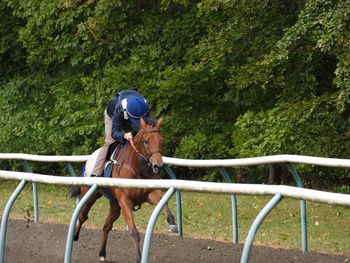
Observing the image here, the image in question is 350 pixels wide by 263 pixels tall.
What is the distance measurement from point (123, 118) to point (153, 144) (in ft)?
2.38

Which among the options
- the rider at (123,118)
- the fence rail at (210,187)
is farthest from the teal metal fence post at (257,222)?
the rider at (123,118)

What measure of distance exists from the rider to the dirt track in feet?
2.87

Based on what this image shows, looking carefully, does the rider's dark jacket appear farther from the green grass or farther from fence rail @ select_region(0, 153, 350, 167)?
the green grass

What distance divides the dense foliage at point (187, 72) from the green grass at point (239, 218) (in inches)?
55.3

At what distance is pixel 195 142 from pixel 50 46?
3831 millimetres

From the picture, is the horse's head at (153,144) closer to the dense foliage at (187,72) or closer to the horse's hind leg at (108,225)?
the horse's hind leg at (108,225)

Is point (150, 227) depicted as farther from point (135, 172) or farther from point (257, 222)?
point (135, 172)

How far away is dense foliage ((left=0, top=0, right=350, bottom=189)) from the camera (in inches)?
690

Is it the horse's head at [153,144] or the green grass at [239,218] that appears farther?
the green grass at [239,218]

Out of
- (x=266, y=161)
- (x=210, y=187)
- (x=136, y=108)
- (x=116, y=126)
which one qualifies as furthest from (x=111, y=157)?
(x=210, y=187)

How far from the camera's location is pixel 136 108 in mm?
11805

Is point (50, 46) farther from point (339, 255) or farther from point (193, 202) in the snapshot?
point (339, 255)

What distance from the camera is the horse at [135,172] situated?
36.8 ft

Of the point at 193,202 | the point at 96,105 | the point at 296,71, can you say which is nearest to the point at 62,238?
the point at 193,202
